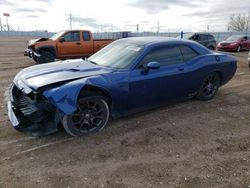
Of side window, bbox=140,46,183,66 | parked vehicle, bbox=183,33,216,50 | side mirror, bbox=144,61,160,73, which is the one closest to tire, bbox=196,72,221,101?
side window, bbox=140,46,183,66

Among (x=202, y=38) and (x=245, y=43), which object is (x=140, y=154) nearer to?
(x=202, y=38)

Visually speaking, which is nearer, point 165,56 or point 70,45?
point 165,56

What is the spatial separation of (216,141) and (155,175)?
1.44m

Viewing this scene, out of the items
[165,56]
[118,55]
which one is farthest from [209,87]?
[118,55]

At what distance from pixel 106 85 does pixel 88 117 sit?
593 mm

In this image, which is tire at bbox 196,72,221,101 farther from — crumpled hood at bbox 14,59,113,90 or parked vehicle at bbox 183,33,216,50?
parked vehicle at bbox 183,33,216,50

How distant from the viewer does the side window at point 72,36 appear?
38.9 feet

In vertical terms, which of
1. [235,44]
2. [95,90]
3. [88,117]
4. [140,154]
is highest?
[235,44]

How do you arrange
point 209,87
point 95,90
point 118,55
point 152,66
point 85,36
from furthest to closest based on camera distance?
point 85,36 → point 209,87 → point 118,55 → point 152,66 → point 95,90

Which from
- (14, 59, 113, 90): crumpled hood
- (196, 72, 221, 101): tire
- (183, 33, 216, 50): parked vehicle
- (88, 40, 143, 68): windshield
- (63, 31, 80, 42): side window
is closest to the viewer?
(14, 59, 113, 90): crumpled hood

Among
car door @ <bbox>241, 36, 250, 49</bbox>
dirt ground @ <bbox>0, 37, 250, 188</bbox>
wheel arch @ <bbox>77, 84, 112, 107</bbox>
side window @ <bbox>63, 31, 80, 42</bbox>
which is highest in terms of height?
side window @ <bbox>63, 31, 80, 42</bbox>

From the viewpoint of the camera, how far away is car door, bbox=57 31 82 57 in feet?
38.4

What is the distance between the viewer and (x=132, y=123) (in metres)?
4.47

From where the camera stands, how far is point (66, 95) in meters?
3.43
